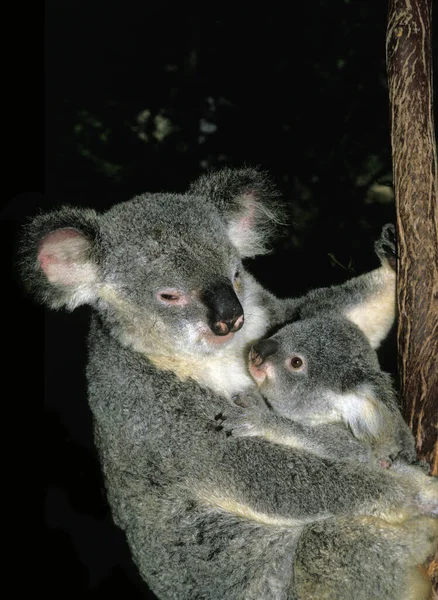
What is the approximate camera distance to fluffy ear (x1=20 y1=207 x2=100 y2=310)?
2.95 meters

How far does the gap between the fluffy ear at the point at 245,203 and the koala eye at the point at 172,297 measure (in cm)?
65

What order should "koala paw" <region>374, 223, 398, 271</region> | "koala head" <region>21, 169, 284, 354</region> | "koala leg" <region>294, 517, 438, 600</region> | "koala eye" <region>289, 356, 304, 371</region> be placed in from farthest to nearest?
1. "koala paw" <region>374, 223, 398, 271</region>
2. "koala eye" <region>289, 356, 304, 371</region>
3. "koala head" <region>21, 169, 284, 354</region>
4. "koala leg" <region>294, 517, 438, 600</region>

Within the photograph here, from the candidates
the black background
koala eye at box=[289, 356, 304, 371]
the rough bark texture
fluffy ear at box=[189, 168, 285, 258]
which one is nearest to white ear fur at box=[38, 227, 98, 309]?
fluffy ear at box=[189, 168, 285, 258]

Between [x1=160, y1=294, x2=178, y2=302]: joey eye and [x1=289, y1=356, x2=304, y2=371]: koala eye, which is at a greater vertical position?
[x1=160, y1=294, x2=178, y2=302]: joey eye

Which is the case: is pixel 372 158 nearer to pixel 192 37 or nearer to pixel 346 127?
pixel 346 127

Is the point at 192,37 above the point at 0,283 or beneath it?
above

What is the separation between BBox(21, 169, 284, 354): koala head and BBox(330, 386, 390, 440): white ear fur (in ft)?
1.88

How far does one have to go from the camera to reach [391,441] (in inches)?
109

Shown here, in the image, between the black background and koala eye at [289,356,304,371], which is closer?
koala eye at [289,356,304,371]

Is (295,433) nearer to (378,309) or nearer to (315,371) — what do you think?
(315,371)

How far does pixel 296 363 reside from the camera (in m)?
3.19

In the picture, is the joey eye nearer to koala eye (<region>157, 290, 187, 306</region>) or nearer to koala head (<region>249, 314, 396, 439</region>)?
koala eye (<region>157, 290, 187, 306</region>)

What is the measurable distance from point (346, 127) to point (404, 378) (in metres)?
3.79

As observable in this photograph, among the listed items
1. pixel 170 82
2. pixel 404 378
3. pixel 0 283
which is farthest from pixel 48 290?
pixel 170 82
